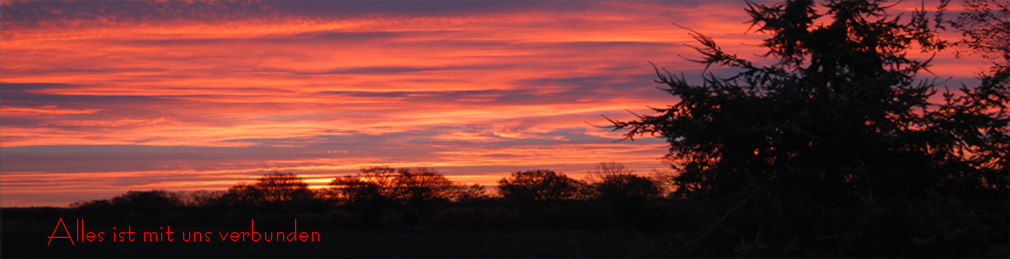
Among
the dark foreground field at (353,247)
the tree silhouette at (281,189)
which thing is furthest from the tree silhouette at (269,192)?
the dark foreground field at (353,247)

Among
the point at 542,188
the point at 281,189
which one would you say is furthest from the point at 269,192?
the point at 542,188

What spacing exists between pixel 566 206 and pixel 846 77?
1538 inches

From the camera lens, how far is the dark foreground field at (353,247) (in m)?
26.6

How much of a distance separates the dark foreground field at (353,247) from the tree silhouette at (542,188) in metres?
13.4

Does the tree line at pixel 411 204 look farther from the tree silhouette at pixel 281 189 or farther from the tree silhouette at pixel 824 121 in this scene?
the tree silhouette at pixel 824 121

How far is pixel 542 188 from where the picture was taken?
5384 cm

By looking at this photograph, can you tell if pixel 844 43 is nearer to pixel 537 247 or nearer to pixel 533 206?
pixel 537 247

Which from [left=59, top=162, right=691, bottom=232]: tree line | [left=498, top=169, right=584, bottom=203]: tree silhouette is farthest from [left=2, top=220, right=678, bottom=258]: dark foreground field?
[left=498, top=169, right=584, bottom=203]: tree silhouette

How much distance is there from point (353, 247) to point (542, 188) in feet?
81.6

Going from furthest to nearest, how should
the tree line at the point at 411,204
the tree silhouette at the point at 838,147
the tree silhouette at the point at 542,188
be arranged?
1. the tree silhouette at the point at 542,188
2. the tree line at the point at 411,204
3. the tree silhouette at the point at 838,147

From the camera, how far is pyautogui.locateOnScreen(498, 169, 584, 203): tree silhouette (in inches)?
2105

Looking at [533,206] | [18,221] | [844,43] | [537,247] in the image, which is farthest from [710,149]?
[18,221]

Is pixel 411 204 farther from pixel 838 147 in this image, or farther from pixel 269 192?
pixel 838 147

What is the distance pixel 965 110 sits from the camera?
6.95 meters
